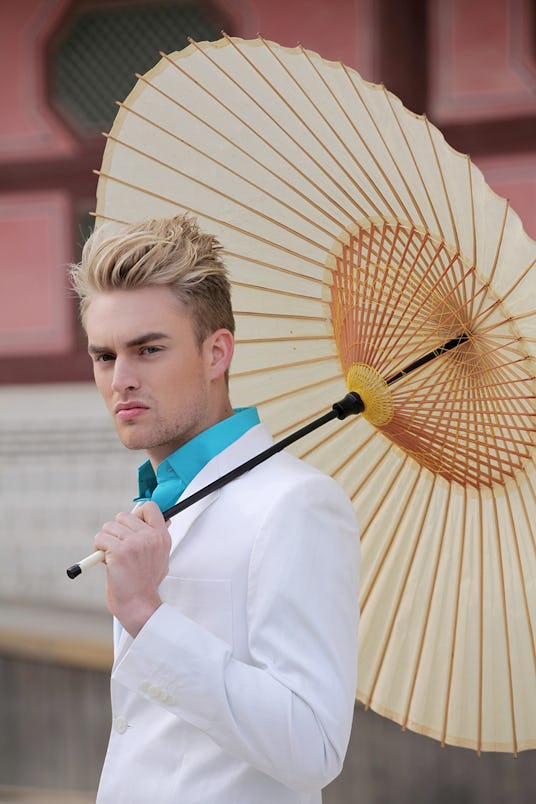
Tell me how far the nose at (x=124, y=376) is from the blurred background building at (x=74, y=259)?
9.29ft

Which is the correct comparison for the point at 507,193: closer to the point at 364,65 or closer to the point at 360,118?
the point at 364,65

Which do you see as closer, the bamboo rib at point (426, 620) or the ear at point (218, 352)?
the ear at point (218, 352)

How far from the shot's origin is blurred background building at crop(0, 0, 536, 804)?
4.30 meters

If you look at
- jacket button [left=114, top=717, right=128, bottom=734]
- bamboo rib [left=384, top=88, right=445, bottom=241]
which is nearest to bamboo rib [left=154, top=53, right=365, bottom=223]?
bamboo rib [left=384, top=88, right=445, bottom=241]

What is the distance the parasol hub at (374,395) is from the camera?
1584 millimetres

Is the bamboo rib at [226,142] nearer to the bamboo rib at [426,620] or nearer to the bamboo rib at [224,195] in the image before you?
the bamboo rib at [224,195]

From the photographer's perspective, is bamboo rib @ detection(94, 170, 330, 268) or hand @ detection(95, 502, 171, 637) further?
bamboo rib @ detection(94, 170, 330, 268)

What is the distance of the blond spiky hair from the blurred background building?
2792mm

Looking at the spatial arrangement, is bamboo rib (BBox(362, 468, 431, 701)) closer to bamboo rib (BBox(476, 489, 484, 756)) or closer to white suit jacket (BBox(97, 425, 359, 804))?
bamboo rib (BBox(476, 489, 484, 756))

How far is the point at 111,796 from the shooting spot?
1.34 m

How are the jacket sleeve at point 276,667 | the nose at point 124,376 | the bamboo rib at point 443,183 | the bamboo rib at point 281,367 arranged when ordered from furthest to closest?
the bamboo rib at point 281,367, the bamboo rib at point 443,183, the nose at point 124,376, the jacket sleeve at point 276,667

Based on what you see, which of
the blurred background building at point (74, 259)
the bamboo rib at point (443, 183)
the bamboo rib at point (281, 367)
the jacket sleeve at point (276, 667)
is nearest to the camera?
the jacket sleeve at point (276, 667)

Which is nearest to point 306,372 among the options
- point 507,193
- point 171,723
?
point 171,723

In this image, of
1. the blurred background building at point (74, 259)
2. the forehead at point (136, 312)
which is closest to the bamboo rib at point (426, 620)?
the forehead at point (136, 312)
